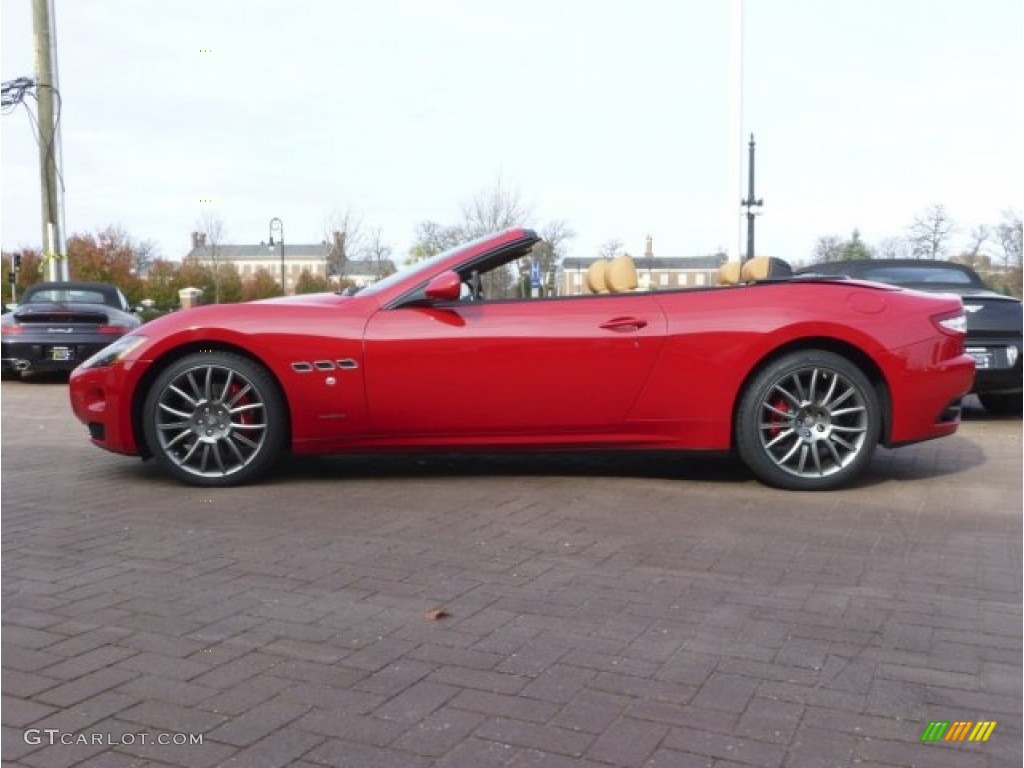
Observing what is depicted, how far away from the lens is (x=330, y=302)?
5.57 meters

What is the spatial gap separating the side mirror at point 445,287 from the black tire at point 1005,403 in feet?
20.2

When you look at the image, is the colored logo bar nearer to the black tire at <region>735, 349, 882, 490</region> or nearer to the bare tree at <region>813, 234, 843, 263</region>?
the black tire at <region>735, 349, 882, 490</region>

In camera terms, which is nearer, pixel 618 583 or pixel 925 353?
pixel 618 583

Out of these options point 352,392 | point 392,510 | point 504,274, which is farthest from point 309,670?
point 504,274

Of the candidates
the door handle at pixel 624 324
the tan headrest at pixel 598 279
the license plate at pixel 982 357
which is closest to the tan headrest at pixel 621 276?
the tan headrest at pixel 598 279

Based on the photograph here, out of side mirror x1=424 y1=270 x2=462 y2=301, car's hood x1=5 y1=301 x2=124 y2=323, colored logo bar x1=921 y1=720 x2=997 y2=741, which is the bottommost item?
colored logo bar x1=921 y1=720 x2=997 y2=741

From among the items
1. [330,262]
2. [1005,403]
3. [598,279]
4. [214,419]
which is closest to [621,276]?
[598,279]

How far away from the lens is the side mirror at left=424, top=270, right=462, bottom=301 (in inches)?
209

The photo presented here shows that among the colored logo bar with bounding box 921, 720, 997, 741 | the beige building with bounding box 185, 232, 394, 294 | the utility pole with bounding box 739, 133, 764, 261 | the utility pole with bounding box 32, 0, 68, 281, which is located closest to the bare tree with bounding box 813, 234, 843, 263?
the utility pole with bounding box 739, 133, 764, 261

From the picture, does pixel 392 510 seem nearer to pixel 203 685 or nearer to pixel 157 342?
pixel 157 342

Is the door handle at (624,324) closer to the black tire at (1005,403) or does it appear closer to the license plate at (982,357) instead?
the license plate at (982,357)

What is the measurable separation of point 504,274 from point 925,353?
9.63ft

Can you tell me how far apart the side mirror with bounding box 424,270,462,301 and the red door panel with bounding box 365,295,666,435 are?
0.13 metres

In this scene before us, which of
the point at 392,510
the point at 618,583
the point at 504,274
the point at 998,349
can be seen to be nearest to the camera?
the point at 618,583
